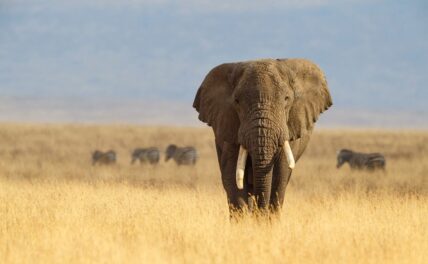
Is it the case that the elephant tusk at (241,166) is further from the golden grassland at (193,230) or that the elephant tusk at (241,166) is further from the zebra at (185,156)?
the zebra at (185,156)

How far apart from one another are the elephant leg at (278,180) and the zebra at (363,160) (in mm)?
19526

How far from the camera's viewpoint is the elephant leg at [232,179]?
12.5m

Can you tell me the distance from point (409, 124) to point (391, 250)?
15987cm

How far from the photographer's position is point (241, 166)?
39.0 feet

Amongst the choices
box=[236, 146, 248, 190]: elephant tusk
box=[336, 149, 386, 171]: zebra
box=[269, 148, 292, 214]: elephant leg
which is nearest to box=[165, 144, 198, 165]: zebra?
box=[336, 149, 386, 171]: zebra

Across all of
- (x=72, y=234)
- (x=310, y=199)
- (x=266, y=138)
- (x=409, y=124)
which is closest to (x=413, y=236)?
(x=266, y=138)

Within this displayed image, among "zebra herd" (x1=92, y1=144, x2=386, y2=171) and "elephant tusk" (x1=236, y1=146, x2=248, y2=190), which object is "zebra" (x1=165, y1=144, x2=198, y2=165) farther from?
"elephant tusk" (x1=236, y1=146, x2=248, y2=190)

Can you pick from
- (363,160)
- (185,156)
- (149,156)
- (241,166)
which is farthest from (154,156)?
(241,166)

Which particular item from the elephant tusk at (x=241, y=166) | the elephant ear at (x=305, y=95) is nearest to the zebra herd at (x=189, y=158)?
the elephant ear at (x=305, y=95)

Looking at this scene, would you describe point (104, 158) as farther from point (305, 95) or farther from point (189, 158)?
point (305, 95)

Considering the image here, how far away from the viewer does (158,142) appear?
60.5 m

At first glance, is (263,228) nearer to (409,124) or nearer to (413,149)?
(413,149)

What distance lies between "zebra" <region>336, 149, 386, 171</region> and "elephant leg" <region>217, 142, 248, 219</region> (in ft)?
65.5

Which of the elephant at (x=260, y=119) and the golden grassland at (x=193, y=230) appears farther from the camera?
→ the elephant at (x=260, y=119)
